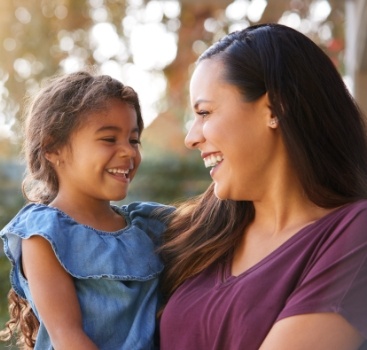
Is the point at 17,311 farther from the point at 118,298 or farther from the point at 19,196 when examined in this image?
the point at 19,196

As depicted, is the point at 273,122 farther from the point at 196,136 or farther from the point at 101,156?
the point at 101,156

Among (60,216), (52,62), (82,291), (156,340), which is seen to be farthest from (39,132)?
(52,62)

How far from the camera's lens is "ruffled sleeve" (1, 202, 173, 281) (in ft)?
7.13

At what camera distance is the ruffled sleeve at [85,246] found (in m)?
2.17

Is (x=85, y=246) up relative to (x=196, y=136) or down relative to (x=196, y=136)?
down

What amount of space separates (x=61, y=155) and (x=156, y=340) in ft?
1.80

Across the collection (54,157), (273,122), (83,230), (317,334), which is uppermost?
(273,122)

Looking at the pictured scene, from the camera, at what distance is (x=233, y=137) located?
7.02 ft

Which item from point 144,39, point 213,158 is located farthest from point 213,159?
point 144,39

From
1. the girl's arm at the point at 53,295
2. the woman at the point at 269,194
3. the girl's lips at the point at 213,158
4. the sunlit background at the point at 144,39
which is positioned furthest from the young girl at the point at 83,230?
the sunlit background at the point at 144,39

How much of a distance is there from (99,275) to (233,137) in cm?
47

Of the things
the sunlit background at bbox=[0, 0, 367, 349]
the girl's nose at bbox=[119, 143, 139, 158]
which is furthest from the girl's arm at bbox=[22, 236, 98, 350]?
the sunlit background at bbox=[0, 0, 367, 349]

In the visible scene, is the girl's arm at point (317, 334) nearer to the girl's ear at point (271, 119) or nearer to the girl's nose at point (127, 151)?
the girl's ear at point (271, 119)

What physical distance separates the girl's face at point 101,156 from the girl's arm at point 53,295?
23cm
